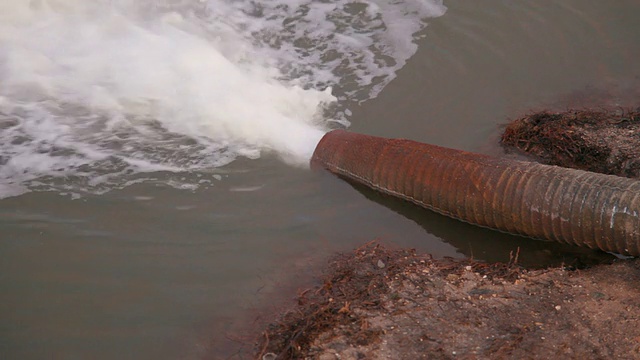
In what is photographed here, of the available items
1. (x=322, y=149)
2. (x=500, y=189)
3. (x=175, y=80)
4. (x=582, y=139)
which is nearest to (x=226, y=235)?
(x=322, y=149)

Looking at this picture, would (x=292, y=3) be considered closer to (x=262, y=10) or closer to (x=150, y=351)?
(x=262, y=10)

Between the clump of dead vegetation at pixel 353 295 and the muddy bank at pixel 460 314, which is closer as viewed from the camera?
the muddy bank at pixel 460 314

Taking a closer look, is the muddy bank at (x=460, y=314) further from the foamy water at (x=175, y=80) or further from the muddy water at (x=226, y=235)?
the foamy water at (x=175, y=80)

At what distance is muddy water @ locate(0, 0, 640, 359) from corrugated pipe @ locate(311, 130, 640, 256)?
0.21 m

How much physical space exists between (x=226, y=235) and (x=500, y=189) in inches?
92.4

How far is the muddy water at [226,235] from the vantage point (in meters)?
5.22

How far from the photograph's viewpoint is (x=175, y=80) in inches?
318

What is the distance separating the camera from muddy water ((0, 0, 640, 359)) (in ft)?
→ 17.1

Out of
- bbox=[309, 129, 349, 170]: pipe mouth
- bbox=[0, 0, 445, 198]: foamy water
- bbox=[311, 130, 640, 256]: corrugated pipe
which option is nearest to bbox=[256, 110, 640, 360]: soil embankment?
bbox=[311, 130, 640, 256]: corrugated pipe

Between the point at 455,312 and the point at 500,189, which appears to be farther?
the point at 500,189

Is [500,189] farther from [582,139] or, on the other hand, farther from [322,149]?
[322,149]

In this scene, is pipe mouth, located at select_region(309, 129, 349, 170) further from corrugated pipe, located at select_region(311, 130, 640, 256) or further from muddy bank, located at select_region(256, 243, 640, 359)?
muddy bank, located at select_region(256, 243, 640, 359)

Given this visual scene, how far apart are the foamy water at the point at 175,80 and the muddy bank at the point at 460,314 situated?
6.79ft

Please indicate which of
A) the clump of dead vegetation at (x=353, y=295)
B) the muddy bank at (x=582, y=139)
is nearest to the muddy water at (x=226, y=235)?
the clump of dead vegetation at (x=353, y=295)
